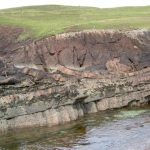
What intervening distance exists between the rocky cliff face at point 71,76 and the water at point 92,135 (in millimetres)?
831

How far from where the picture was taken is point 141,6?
3566 cm

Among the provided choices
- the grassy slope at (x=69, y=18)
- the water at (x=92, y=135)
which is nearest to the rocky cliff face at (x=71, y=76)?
the water at (x=92, y=135)

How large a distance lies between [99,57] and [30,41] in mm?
3519

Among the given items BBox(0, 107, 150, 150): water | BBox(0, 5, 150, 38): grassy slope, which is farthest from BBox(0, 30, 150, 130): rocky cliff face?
BBox(0, 5, 150, 38): grassy slope

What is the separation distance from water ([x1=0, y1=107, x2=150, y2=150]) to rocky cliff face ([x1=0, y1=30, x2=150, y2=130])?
32.7 inches

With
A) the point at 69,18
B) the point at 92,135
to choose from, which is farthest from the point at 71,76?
the point at 69,18

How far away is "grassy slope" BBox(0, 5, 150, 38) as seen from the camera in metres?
27.4

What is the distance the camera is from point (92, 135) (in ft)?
67.4

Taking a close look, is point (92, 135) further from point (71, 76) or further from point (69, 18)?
point (69, 18)

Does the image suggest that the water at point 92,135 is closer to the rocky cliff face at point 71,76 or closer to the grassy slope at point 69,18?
the rocky cliff face at point 71,76

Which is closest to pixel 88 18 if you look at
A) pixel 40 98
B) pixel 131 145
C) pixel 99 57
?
pixel 99 57

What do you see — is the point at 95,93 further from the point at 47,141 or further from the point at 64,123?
the point at 47,141

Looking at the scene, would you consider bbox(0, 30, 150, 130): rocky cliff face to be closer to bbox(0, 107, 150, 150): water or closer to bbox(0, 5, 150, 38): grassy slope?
bbox(0, 107, 150, 150): water

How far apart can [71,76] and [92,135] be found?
181 inches
